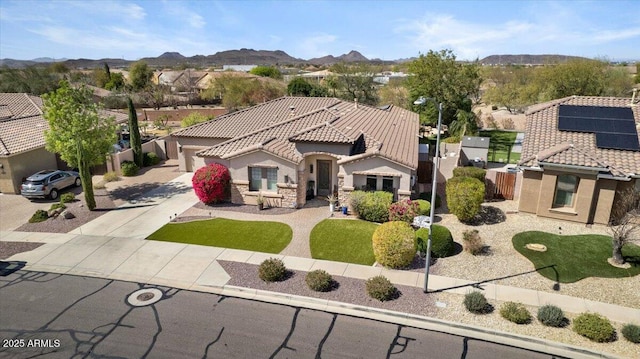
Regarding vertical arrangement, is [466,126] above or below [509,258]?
above

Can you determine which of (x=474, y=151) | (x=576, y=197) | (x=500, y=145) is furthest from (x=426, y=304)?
(x=500, y=145)

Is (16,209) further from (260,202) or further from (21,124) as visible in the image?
(260,202)

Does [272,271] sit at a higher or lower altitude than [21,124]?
Result: lower

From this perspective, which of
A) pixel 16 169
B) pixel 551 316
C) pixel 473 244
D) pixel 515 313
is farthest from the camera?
pixel 16 169

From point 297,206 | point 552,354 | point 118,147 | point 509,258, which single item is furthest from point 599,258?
point 118,147

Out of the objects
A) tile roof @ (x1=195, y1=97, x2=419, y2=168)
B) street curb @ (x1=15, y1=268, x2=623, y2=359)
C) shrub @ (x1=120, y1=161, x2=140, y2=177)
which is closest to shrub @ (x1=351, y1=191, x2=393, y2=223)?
tile roof @ (x1=195, y1=97, x2=419, y2=168)

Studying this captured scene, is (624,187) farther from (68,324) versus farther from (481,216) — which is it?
(68,324)

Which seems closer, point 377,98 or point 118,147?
point 118,147

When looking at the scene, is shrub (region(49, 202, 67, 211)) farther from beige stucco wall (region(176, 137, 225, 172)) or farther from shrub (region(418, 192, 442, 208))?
shrub (region(418, 192, 442, 208))
